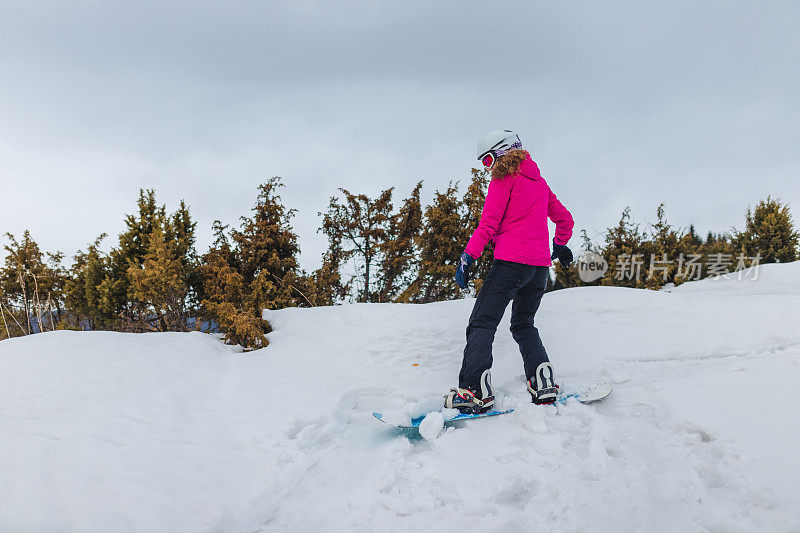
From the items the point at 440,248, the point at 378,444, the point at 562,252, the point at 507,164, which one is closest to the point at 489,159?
the point at 507,164

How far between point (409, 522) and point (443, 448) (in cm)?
68

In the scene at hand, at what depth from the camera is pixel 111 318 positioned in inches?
322

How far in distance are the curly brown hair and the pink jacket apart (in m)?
0.04

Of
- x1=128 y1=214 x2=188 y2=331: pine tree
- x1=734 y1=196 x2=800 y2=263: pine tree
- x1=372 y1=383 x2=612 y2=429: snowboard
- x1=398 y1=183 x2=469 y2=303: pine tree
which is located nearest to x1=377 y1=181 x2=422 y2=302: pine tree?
x1=398 y1=183 x2=469 y2=303: pine tree

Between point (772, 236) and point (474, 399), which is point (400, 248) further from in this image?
point (772, 236)

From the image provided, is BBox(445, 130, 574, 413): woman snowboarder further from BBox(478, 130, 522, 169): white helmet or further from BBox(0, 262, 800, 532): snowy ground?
BBox(0, 262, 800, 532): snowy ground

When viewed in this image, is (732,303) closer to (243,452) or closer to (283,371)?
(283,371)

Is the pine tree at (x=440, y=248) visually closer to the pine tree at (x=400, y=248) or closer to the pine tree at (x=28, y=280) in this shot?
the pine tree at (x=400, y=248)

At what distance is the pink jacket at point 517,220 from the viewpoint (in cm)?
319

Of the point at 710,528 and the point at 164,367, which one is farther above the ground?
the point at 164,367

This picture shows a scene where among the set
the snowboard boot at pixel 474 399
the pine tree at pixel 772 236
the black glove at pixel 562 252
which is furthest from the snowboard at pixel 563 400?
the pine tree at pixel 772 236

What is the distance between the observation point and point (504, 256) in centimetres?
325

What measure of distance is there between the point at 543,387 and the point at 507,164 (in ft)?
5.70

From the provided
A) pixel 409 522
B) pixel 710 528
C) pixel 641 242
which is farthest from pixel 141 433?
pixel 641 242
